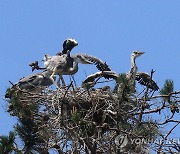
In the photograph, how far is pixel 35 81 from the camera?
46.6 ft

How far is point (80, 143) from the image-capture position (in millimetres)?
10242

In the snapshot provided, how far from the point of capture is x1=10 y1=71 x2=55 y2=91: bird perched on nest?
45.6 ft

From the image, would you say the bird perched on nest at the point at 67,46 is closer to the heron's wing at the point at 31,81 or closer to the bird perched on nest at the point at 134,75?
the heron's wing at the point at 31,81

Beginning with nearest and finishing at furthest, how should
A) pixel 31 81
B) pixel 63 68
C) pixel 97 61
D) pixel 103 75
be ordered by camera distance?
pixel 103 75 → pixel 31 81 → pixel 63 68 → pixel 97 61

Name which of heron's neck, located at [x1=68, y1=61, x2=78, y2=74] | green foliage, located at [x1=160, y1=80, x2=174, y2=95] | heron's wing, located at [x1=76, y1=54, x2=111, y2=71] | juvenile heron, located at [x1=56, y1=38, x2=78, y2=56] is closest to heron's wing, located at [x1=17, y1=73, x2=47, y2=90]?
heron's neck, located at [x1=68, y1=61, x2=78, y2=74]

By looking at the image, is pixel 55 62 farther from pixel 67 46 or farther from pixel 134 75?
pixel 134 75

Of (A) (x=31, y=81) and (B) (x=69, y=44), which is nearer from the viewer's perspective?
(A) (x=31, y=81)

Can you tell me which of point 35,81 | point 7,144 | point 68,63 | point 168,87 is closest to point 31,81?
point 35,81

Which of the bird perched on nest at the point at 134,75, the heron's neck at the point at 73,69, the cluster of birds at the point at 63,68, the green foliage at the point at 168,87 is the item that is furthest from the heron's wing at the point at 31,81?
the green foliage at the point at 168,87

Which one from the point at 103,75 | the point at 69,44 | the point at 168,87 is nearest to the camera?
the point at 168,87

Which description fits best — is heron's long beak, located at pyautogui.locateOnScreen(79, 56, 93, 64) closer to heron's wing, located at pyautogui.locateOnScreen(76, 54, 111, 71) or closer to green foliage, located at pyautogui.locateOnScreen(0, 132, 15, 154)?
heron's wing, located at pyautogui.locateOnScreen(76, 54, 111, 71)

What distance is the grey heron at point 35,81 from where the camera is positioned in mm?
13922

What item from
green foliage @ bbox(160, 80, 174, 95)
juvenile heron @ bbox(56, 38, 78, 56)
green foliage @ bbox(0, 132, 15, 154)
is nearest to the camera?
green foliage @ bbox(0, 132, 15, 154)

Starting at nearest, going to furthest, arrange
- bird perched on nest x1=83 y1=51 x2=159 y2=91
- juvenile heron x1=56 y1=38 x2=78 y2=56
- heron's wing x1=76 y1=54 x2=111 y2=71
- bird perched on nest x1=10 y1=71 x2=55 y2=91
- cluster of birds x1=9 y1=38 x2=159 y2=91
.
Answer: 1. bird perched on nest x1=83 y1=51 x2=159 y2=91
2. bird perched on nest x1=10 y1=71 x2=55 y2=91
3. cluster of birds x1=9 y1=38 x2=159 y2=91
4. heron's wing x1=76 y1=54 x2=111 y2=71
5. juvenile heron x1=56 y1=38 x2=78 y2=56
